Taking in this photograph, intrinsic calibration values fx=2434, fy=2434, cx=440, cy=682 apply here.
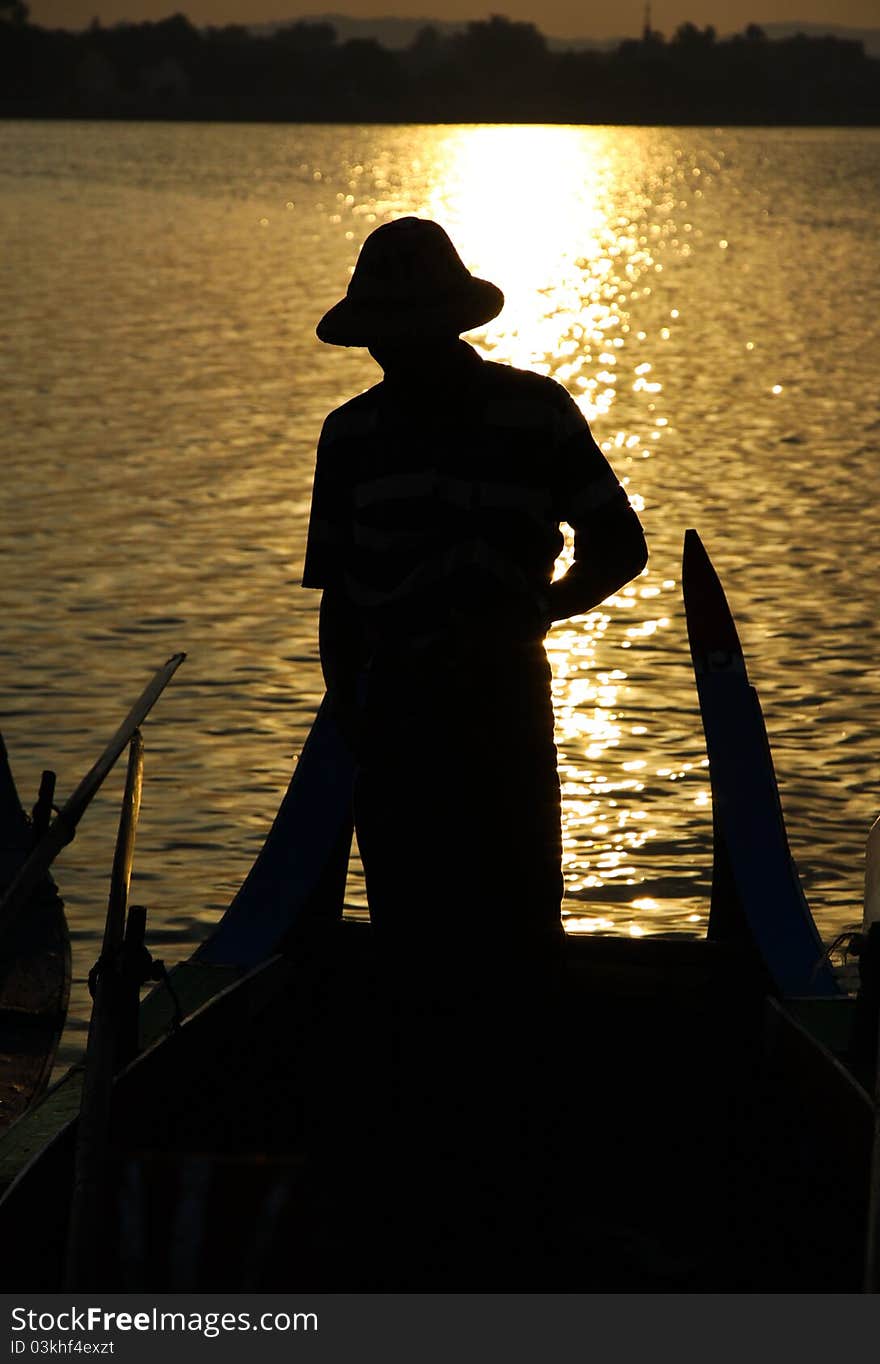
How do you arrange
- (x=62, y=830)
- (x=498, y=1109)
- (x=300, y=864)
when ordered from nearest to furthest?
(x=498, y=1109)
(x=62, y=830)
(x=300, y=864)

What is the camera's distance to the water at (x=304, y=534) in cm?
973

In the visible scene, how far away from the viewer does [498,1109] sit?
452 cm

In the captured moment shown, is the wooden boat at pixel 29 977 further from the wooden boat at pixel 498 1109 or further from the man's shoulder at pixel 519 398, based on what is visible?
the man's shoulder at pixel 519 398

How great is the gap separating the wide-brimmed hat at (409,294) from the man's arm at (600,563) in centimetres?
43

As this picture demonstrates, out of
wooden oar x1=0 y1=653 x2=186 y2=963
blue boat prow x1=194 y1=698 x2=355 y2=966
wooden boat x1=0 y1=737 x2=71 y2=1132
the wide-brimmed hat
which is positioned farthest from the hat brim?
wooden boat x1=0 y1=737 x2=71 y2=1132

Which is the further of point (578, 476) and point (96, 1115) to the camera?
point (578, 476)

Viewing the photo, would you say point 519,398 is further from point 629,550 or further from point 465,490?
point 629,550

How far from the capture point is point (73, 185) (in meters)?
78.7

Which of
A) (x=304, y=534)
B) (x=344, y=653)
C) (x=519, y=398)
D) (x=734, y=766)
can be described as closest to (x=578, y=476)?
(x=519, y=398)

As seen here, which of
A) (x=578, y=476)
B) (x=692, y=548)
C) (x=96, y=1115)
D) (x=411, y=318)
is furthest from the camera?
(x=692, y=548)

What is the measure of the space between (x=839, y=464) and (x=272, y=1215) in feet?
58.6

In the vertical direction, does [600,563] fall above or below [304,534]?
below

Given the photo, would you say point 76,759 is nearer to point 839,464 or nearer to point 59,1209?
point 59,1209

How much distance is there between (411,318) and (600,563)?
22.9 inches
